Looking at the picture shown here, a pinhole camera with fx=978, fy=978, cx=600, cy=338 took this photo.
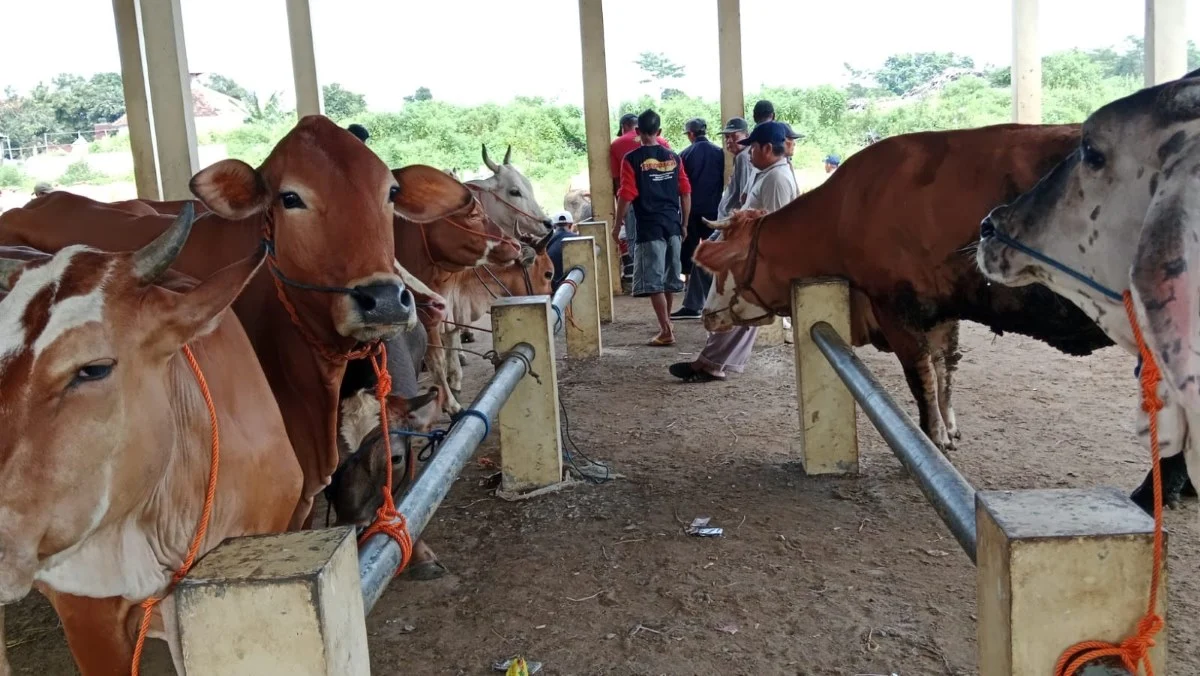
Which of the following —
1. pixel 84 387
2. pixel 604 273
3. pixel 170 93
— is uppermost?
pixel 170 93

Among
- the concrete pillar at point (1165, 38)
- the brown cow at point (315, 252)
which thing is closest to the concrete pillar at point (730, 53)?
the concrete pillar at point (1165, 38)

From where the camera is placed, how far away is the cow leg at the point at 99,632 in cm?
211

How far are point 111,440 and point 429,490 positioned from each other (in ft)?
2.73

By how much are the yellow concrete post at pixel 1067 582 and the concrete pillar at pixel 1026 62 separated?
37.7 ft

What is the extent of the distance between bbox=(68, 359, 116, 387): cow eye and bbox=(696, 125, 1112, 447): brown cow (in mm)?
3921

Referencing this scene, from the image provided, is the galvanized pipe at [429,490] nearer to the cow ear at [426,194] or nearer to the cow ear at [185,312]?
the cow ear at [185,312]

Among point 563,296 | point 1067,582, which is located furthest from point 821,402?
point 1067,582

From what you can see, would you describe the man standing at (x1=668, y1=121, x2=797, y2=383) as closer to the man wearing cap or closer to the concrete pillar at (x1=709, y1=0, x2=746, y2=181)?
the man wearing cap

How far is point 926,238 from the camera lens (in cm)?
489

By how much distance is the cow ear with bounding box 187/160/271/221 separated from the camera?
9.89 feet

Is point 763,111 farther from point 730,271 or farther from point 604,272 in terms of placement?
point 730,271

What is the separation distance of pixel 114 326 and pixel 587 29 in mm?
9968

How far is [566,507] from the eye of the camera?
4555 mm

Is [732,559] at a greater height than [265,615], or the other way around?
[265,615]
